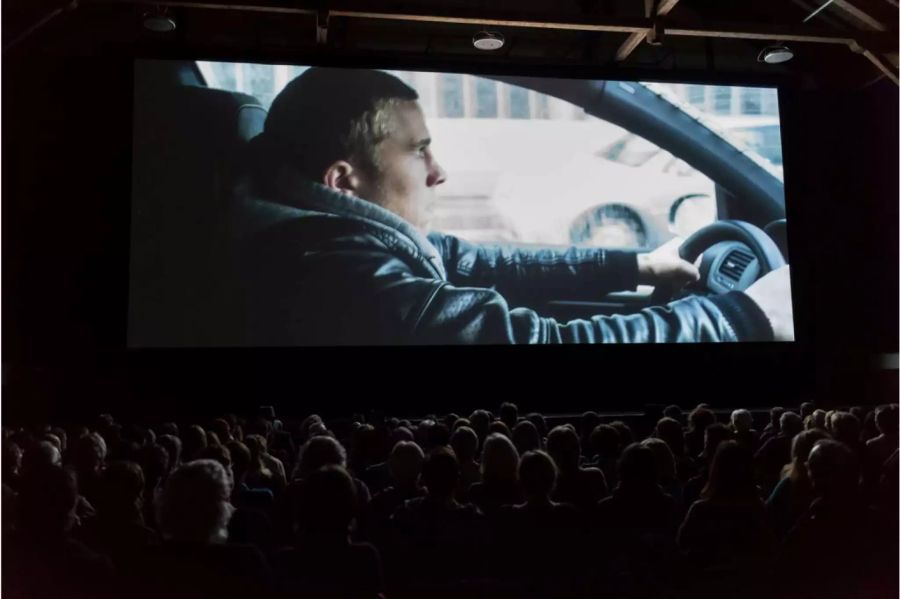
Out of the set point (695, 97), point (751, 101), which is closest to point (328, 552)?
point (695, 97)

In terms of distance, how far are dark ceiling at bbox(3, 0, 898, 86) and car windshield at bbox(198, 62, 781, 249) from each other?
1.59 ft

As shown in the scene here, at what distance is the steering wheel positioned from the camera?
688cm

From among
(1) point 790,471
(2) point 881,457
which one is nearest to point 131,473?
(1) point 790,471

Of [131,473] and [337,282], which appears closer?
[131,473]

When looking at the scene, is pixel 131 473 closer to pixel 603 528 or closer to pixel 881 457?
pixel 603 528

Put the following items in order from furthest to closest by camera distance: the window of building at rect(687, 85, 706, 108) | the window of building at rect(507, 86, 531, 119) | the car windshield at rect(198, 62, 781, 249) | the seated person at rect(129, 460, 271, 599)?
the window of building at rect(687, 85, 706, 108) → the window of building at rect(507, 86, 531, 119) → the car windshield at rect(198, 62, 781, 249) → the seated person at rect(129, 460, 271, 599)

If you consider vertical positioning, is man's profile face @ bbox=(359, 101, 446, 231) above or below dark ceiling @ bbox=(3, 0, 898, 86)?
below

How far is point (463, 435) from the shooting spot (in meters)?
3.36

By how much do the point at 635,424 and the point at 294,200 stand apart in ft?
11.5

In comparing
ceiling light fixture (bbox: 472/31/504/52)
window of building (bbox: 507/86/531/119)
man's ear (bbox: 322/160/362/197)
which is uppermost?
ceiling light fixture (bbox: 472/31/504/52)

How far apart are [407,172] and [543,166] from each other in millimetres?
1231

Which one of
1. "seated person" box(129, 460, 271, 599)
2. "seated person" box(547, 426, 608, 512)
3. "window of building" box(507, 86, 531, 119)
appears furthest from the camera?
"window of building" box(507, 86, 531, 119)

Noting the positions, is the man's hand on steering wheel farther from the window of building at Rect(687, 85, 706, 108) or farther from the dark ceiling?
the dark ceiling

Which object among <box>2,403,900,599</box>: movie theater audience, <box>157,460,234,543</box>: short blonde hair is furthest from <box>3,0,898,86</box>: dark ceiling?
<box>157,460,234,543</box>: short blonde hair
